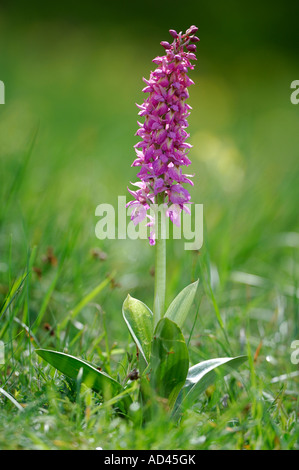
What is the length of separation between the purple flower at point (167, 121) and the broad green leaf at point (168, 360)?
28 centimetres

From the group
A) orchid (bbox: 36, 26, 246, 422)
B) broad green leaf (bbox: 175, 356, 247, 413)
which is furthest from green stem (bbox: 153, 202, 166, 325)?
broad green leaf (bbox: 175, 356, 247, 413)

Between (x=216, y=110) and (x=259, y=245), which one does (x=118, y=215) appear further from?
(x=216, y=110)

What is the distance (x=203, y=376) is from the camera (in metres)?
1.20

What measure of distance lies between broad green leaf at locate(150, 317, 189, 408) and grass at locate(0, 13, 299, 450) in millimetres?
85

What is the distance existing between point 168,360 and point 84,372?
180 millimetres

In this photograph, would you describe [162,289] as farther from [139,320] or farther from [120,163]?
[120,163]

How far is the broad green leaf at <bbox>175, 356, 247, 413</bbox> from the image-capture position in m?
1.20

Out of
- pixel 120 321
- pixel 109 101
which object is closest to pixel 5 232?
pixel 120 321

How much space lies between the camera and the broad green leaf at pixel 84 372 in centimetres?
116

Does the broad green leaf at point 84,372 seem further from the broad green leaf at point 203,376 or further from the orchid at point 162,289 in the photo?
the broad green leaf at point 203,376

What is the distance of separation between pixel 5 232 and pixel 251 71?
→ 4.91m

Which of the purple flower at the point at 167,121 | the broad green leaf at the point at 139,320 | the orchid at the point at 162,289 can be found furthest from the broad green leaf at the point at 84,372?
the purple flower at the point at 167,121

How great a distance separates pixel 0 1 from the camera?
645 cm

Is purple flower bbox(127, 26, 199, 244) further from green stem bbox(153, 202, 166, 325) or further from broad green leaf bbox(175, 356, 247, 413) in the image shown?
broad green leaf bbox(175, 356, 247, 413)
